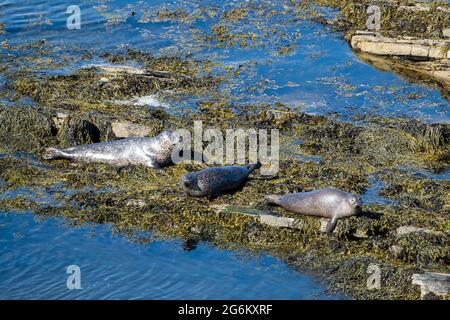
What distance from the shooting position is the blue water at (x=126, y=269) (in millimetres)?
9812

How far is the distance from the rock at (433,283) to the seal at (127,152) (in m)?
4.26

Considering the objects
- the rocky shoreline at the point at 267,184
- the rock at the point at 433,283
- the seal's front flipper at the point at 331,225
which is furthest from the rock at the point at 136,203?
the rock at the point at 433,283

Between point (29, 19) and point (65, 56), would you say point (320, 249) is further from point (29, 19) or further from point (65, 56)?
point (29, 19)

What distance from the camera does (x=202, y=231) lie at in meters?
10.8

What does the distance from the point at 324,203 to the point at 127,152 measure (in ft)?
10.8

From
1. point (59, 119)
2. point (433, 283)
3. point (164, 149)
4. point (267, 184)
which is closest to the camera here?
point (433, 283)

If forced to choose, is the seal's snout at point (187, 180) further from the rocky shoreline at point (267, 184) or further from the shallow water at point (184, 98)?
the shallow water at point (184, 98)

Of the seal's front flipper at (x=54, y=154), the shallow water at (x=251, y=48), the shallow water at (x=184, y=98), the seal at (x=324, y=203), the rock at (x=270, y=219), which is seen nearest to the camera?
the shallow water at (x=184, y=98)

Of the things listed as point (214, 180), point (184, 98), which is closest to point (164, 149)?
point (214, 180)

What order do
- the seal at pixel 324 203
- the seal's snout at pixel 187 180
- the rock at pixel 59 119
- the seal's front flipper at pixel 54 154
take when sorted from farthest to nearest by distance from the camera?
1. the rock at pixel 59 119
2. the seal's front flipper at pixel 54 154
3. the seal's snout at pixel 187 180
4. the seal at pixel 324 203

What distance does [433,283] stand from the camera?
941 cm

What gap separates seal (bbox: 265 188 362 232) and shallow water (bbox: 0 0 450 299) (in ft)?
2.56

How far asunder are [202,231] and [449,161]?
3.94 metres

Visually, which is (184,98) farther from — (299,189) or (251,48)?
(299,189)
